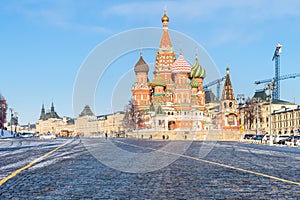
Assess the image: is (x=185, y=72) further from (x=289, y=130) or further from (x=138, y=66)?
(x=289, y=130)

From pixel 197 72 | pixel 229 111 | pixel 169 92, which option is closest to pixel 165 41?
pixel 197 72

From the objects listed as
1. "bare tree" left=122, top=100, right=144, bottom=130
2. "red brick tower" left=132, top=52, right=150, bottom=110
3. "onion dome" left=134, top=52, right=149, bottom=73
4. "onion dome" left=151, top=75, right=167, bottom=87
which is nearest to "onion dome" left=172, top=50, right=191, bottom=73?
"onion dome" left=151, top=75, right=167, bottom=87

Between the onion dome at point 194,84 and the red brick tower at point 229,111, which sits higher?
the onion dome at point 194,84

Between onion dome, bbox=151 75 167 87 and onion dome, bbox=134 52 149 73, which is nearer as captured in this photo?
onion dome, bbox=151 75 167 87

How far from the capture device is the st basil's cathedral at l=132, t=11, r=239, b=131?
114m

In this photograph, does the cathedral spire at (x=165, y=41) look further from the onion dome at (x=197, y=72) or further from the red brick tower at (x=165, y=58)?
the onion dome at (x=197, y=72)

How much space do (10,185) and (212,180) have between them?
464 centimetres

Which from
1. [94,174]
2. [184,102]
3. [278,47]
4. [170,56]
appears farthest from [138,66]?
[94,174]

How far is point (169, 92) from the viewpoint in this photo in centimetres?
12375

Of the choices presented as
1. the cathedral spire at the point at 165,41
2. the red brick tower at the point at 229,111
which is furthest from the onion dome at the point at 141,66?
the red brick tower at the point at 229,111

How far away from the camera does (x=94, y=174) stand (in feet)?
40.7

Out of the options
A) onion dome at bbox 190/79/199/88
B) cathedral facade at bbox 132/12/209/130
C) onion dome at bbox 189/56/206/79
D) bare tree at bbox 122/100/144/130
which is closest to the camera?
cathedral facade at bbox 132/12/209/130

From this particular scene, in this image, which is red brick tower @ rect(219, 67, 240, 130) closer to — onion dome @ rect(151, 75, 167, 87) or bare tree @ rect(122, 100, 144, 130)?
onion dome @ rect(151, 75, 167, 87)

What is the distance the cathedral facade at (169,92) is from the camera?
115750mm
